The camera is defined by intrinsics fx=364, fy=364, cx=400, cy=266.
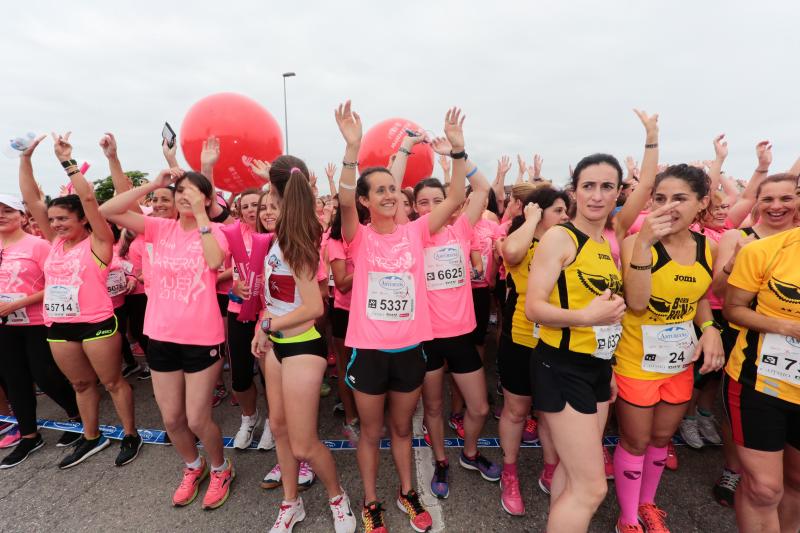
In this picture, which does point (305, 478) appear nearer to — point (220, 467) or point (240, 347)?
point (220, 467)

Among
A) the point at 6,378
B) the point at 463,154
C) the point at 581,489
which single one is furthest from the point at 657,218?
the point at 6,378

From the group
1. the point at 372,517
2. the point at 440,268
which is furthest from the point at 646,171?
the point at 372,517

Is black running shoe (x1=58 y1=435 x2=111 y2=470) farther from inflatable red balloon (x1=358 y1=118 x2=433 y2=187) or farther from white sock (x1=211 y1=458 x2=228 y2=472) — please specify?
inflatable red balloon (x1=358 y1=118 x2=433 y2=187)

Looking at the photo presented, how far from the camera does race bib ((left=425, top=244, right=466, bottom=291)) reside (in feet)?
9.21

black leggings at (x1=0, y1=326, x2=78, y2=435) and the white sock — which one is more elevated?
black leggings at (x1=0, y1=326, x2=78, y2=435)

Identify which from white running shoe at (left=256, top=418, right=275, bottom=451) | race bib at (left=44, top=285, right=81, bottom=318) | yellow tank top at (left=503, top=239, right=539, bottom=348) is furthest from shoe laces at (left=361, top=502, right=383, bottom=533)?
race bib at (left=44, top=285, right=81, bottom=318)

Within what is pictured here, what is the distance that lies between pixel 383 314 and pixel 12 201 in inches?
146

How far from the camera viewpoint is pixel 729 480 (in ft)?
9.04

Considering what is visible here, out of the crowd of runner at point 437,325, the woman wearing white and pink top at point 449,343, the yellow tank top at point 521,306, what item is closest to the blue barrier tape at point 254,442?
the crowd of runner at point 437,325

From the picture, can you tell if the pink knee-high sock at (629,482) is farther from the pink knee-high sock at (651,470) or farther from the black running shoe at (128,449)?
the black running shoe at (128,449)

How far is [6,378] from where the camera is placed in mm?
3445

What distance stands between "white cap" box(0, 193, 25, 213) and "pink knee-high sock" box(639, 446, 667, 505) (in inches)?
219

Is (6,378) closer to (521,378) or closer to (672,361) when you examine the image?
(521,378)

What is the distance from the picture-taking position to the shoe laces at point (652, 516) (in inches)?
95.2
